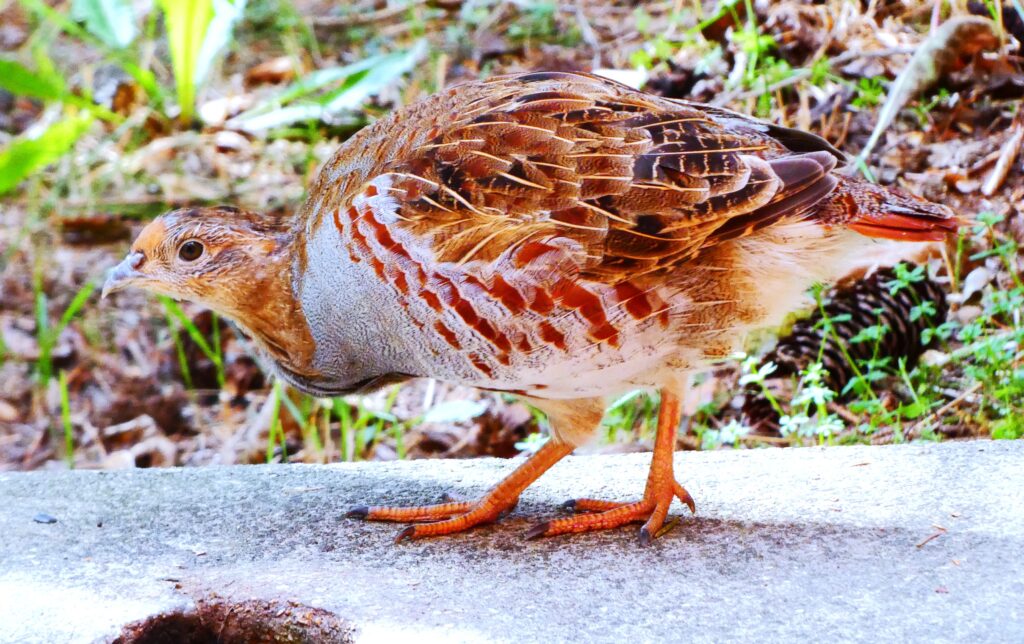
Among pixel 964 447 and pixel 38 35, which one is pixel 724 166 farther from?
pixel 38 35

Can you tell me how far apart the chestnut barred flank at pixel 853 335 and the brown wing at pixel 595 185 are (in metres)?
1.41

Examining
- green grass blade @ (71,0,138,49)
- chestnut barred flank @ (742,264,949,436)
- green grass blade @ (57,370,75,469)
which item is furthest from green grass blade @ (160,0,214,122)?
chestnut barred flank @ (742,264,949,436)

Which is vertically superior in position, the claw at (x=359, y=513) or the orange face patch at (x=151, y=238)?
the orange face patch at (x=151, y=238)

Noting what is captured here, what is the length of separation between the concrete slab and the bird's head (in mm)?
618

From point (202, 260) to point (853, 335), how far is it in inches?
91.9

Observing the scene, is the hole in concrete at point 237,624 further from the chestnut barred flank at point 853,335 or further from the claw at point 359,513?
the chestnut barred flank at point 853,335

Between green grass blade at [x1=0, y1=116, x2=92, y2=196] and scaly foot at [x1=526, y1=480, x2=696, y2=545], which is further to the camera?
green grass blade at [x1=0, y1=116, x2=92, y2=196]

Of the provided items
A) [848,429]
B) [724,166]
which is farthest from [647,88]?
[724,166]

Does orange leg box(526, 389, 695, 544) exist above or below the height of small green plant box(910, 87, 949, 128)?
below

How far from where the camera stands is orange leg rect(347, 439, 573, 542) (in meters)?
2.95

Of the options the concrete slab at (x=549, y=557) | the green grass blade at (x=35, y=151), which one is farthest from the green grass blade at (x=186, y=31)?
the concrete slab at (x=549, y=557)

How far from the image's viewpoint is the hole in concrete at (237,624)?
243cm

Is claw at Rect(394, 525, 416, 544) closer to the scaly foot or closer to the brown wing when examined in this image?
the scaly foot

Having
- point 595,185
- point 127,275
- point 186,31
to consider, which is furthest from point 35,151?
point 595,185
